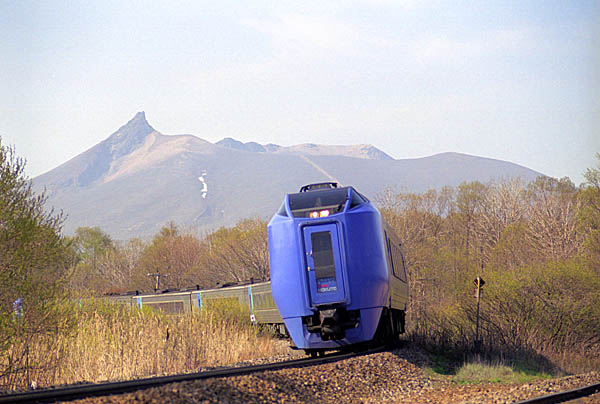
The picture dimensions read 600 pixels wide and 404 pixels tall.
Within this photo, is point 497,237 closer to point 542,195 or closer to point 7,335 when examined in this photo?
point 542,195

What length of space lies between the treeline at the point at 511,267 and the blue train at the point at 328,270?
712 cm

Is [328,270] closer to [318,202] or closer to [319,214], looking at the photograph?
[319,214]

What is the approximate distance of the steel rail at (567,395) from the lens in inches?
430

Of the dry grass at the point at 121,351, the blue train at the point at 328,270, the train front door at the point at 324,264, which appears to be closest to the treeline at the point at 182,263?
the dry grass at the point at 121,351

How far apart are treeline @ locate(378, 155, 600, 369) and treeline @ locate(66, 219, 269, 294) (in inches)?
569

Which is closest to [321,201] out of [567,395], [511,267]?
[567,395]

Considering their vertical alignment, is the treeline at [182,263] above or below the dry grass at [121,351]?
above

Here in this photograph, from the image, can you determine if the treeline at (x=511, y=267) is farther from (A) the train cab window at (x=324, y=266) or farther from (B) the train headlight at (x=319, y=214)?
(B) the train headlight at (x=319, y=214)

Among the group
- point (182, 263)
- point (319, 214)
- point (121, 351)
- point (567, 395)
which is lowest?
point (567, 395)

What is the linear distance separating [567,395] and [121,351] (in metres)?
9.97

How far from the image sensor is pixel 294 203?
613 inches

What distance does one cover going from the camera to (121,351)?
55.0 feet

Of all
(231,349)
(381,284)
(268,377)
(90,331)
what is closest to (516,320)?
(231,349)

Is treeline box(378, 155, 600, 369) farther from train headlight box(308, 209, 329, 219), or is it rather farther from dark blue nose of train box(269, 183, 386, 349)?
train headlight box(308, 209, 329, 219)
